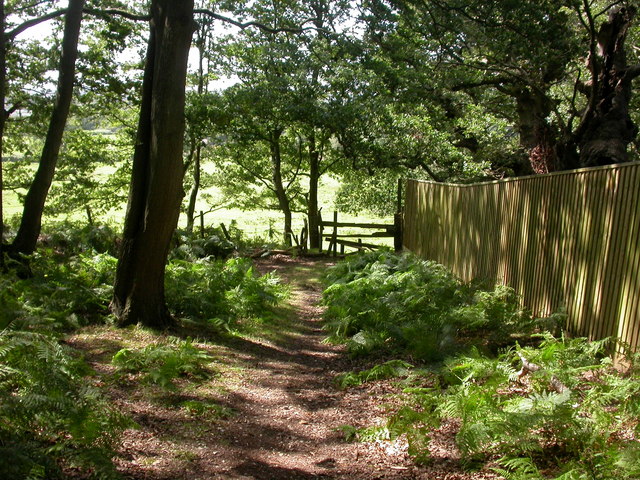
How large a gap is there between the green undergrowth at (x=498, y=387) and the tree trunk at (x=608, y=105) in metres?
4.42

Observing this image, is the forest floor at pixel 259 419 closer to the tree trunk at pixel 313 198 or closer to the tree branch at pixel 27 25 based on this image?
the tree branch at pixel 27 25

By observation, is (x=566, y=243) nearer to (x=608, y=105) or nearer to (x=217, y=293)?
(x=217, y=293)

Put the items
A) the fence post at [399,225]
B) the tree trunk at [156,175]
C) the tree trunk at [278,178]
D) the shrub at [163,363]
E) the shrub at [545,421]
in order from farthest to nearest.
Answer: the tree trunk at [278,178], the fence post at [399,225], the tree trunk at [156,175], the shrub at [163,363], the shrub at [545,421]

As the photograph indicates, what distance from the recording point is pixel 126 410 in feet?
16.1

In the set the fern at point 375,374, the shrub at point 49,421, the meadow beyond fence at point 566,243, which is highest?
the meadow beyond fence at point 566,243

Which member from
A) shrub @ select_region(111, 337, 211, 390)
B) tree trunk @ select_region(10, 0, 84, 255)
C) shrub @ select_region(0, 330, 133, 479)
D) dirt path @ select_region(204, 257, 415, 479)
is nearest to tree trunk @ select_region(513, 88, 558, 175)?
dirt path @ select_region(204, 257, 415, 479)

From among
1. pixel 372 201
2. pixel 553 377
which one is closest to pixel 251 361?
pixel 553 377

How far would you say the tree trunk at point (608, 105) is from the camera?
426 inches

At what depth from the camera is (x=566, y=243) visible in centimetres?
693

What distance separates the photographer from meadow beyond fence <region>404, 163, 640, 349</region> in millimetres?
5574

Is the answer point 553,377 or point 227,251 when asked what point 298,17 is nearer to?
point 227,251

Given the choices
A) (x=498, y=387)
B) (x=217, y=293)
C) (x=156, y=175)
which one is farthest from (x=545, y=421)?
(x=217, y=293)

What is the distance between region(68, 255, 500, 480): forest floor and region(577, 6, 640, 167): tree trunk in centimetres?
694

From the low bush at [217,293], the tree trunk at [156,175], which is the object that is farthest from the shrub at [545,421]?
the low bush at [217,293]
